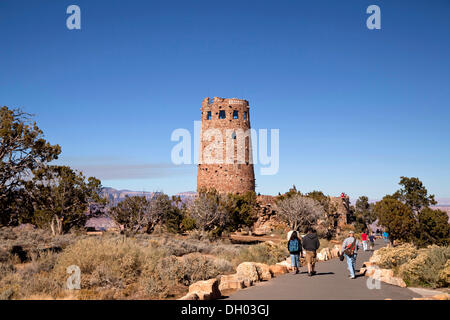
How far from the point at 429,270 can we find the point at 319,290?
4235 millimetres

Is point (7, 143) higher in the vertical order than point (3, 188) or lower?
higher

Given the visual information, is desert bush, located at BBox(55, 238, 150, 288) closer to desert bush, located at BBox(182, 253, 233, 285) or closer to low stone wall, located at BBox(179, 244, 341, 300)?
desert bush, located at BBox(182, 253, 233, 285)

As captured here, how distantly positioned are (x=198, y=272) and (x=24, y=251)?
390 inches

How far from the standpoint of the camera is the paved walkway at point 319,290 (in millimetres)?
8945

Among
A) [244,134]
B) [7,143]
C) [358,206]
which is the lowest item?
[358,206]

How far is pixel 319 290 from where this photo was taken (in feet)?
32.3

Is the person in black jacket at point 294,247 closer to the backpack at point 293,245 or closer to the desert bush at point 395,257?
the backpack at point 293,245

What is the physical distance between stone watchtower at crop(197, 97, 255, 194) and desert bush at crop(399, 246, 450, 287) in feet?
100

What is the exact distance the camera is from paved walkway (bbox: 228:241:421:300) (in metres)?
8.95

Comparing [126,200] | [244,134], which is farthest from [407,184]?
[126,200]

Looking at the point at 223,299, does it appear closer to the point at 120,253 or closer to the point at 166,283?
the point at 166,283

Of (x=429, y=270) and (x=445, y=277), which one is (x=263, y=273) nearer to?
(x=429, y=270)

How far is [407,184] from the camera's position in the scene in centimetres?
4550
